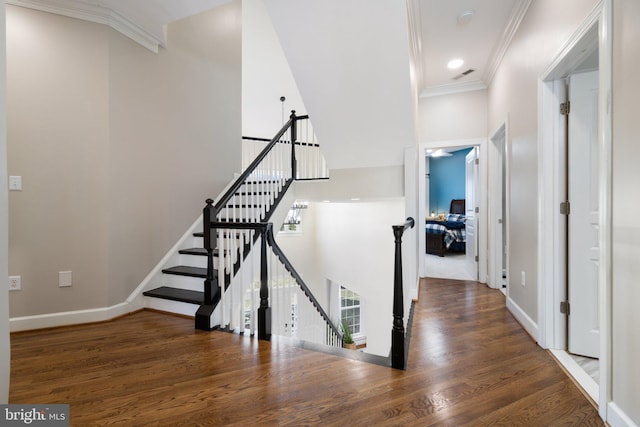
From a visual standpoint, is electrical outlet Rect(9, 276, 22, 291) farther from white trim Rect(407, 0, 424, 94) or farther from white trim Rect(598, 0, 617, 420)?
white trim Rect(598, 0, 617, 420)

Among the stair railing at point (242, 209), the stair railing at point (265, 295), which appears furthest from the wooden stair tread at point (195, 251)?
the stair railing at point (265, 295)

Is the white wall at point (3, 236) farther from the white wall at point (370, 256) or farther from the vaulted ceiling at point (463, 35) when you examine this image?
the white wall at point (370, 256)

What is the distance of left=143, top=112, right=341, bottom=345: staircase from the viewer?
267 cm

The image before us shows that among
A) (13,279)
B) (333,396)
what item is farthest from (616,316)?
(13,279)

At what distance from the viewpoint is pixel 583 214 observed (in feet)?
6.92

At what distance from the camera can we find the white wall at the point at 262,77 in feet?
16.0

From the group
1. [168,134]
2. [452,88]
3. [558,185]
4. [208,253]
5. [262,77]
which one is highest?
[262,77]

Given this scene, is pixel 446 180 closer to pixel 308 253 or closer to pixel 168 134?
pixel 308 253

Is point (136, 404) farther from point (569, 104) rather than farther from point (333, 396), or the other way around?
point (569, 104)

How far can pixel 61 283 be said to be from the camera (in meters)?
Result: 2.75

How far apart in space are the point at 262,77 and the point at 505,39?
498 centimetres

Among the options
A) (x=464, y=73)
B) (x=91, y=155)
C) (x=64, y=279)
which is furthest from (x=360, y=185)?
(x=64, y=279)

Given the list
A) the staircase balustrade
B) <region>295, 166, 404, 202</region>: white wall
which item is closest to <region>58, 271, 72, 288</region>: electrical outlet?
the staircase balustrade

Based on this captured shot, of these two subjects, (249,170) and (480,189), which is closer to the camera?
(249,170)
